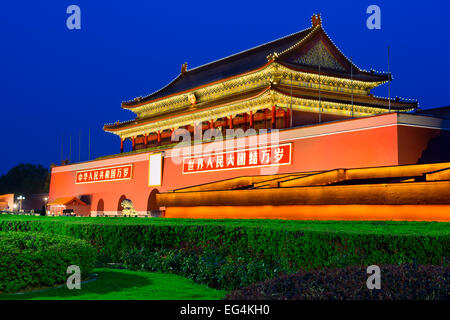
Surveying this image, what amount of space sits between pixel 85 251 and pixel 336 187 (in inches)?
245

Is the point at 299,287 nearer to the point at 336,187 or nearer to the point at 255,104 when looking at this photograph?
the point at 336,187

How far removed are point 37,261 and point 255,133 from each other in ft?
56.5

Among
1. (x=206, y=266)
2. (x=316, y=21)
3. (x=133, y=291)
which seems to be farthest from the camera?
(x=316, y=21)

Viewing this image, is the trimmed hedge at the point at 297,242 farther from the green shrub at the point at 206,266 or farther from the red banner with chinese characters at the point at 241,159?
the red banner with chinese characters at the point at 241,159

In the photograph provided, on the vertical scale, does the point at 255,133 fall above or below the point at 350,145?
above

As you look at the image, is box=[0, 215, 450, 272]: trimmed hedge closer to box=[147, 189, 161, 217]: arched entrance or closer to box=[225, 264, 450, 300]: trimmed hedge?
box=[225, 264, 450, 300]: trimmed hedge

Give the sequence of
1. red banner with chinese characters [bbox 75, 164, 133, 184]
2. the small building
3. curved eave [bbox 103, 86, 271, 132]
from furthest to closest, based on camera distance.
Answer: the small building
red banner with chinese characters [bbox 75, 164, 133, 184]
curved eave [bbox 103, 86, 271, 132]

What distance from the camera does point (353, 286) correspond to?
4309mm

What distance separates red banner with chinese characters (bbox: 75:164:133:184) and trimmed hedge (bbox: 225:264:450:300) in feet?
91.0

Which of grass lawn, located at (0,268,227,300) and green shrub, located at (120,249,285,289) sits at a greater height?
green shrub, located at (120,249,285,289)

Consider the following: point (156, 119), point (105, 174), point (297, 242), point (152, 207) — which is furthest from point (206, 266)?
point (105, 174)

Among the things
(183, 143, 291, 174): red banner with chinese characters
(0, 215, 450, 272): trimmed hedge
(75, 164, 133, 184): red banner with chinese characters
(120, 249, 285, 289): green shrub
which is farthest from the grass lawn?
(75, 164, 133, 184): red banner with chinese characters

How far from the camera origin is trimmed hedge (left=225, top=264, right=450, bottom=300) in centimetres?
415

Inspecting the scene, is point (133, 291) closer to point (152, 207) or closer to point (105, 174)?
point (152, 207)
